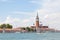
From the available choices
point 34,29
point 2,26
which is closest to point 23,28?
point 34,29

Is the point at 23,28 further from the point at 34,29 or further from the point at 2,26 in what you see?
the point at 2,26

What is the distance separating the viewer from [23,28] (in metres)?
182

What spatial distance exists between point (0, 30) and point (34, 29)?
28587mm

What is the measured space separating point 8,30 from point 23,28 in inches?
1065

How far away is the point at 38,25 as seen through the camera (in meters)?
176

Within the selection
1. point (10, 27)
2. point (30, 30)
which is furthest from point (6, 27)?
point (30, 30)

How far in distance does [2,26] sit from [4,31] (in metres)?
5.34

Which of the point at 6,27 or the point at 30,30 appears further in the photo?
the point at 30,30

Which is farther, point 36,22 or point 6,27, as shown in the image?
point 36,22

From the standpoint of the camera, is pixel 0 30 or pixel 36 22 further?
pixel 36 22

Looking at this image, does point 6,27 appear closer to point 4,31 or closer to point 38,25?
point 4,31

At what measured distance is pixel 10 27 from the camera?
159125 mm

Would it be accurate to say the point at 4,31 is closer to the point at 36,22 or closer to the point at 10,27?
the point at 10,27

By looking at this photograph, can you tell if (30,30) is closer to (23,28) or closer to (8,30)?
(23,28)
